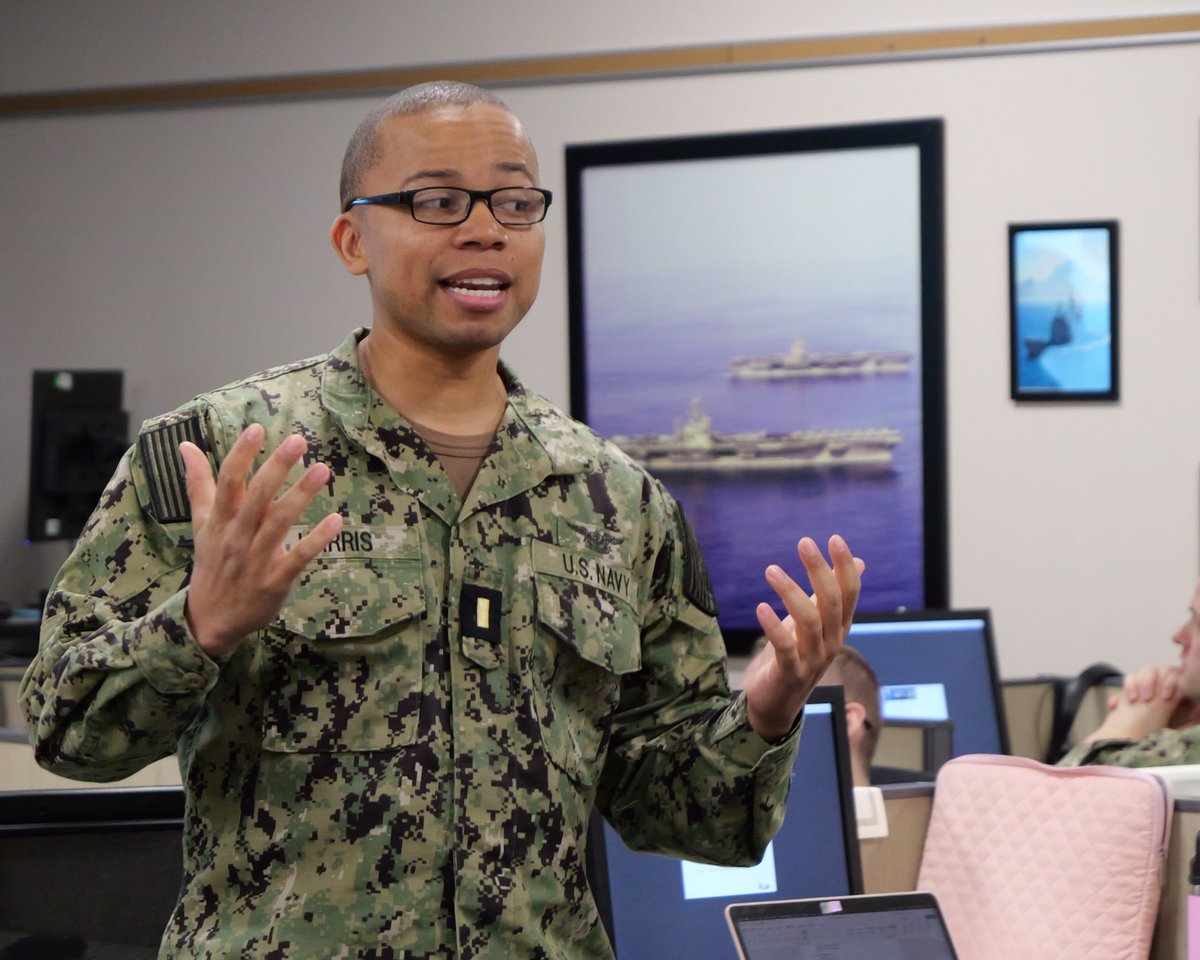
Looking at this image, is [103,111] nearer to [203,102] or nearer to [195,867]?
[203,102]

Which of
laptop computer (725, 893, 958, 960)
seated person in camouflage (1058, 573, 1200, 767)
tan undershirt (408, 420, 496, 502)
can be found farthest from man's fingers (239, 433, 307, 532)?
seated person in camouflage (1058, 573, 1200, 767)

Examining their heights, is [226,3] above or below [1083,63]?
above

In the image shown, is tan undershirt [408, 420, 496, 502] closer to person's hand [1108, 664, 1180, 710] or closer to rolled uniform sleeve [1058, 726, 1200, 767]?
rolled uniform sleeve [1058, 726, 1200, 767]

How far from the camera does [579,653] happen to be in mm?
1326

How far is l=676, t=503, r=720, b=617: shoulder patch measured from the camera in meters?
1.46

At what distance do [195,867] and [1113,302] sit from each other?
3899 mm

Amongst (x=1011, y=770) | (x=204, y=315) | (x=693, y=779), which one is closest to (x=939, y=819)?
(x=1011, y=770)

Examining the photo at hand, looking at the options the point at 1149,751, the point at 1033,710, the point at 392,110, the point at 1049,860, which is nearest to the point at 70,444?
the point at 1033,710

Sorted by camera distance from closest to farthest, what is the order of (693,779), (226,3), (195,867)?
(195,867)
(693,779)
(226,3)

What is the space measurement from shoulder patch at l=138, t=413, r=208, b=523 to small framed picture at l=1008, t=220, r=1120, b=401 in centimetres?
375

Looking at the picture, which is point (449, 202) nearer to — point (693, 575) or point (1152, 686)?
point (693, 575)

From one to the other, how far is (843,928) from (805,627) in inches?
27.1

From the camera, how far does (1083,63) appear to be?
4.56 metres

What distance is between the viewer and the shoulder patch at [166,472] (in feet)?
3.98
